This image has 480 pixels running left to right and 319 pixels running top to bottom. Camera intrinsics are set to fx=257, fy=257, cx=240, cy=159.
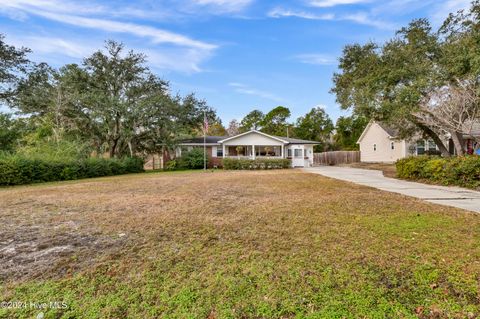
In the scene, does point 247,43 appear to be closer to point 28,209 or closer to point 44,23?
point 44,23

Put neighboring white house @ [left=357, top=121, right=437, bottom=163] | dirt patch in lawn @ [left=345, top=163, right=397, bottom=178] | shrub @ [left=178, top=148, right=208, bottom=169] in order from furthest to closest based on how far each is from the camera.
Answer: neighboring white house @ [left=357, top=121, right=437, bottom=163] < shrub @ [left=178, top=148, right=208, bottom=169] < dirt patch in lawn @ [left=345, top=163, right=397, bottom=178]

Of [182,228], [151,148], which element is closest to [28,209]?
[182,228]

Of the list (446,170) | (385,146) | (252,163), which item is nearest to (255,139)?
(252,163)

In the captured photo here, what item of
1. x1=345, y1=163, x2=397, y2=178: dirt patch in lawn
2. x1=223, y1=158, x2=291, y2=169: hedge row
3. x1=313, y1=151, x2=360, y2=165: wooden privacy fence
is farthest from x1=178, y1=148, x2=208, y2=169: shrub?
x1=345, y1=163, x2=397, y2=178: dirt patch in lawn

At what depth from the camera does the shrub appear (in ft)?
79.1

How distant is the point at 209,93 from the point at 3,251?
26.0m

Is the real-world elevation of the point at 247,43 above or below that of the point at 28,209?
above

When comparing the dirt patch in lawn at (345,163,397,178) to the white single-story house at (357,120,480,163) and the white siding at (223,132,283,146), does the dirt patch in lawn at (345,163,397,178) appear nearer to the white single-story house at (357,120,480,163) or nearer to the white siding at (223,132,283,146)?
the white single-story house at (357,120,480,163)

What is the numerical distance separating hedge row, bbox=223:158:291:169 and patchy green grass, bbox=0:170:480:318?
682 inches

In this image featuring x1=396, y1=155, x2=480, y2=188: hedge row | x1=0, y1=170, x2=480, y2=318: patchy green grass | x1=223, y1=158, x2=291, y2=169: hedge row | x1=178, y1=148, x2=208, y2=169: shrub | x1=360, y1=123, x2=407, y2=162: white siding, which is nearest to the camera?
x1=0, y1=170, x2=480, y2=318: patchy green grass

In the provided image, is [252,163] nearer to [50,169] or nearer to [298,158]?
[298,158]

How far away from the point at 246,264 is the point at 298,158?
23.6 meters

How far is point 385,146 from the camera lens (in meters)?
28.1

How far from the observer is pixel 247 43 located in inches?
619
